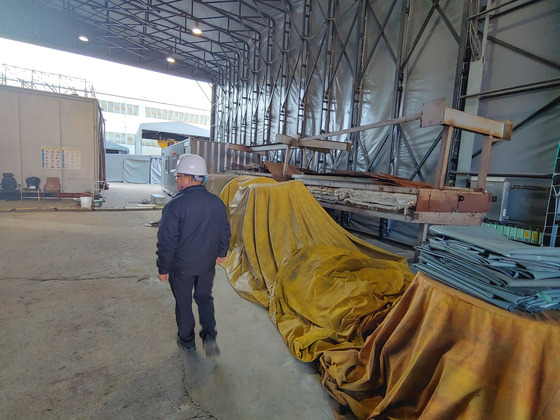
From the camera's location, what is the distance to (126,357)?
235 centimetres

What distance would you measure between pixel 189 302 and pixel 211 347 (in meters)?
0.43

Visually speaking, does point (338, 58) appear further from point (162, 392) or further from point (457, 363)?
point (162, 392)

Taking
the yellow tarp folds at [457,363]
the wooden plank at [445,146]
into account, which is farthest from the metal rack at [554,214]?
the yellow tarp folds at [457,363]

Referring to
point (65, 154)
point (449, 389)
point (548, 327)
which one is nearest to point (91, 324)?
point (449, 389)

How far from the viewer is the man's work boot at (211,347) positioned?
2.43 metres

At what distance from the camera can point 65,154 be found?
10.4 meters

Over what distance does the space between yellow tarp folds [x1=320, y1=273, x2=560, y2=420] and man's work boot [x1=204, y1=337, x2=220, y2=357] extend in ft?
3.64

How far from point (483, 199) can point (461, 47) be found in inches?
136

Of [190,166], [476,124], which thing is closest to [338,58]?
[476,124]

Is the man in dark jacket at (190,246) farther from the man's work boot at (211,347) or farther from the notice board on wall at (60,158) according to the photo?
the notice board on wall at (60,158)

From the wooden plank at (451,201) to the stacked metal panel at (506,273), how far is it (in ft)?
5.79

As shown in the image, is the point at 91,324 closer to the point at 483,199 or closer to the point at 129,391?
the point at 129,391

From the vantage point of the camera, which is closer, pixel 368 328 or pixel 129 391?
pixel 129 391

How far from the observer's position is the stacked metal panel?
1.38 m
